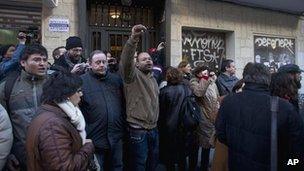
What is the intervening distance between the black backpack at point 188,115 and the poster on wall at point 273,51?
5.70 m

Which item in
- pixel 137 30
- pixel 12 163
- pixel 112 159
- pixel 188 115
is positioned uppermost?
pixel 137 30

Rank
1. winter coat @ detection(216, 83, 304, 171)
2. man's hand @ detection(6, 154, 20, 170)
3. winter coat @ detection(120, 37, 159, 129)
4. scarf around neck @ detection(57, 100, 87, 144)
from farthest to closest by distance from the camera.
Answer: winter coat @ detection(120, 37, 159, 129) < man's hand @ detection(6, 154, 20, 170) < winter coat @ detection(216, 83, 304, 171) < scarf around neck @ detection(57, 100, 87, 144)

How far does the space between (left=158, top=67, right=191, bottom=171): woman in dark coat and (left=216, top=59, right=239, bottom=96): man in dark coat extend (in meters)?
1.03

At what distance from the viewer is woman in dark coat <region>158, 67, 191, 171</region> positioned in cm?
603

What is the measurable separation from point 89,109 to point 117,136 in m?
0.44

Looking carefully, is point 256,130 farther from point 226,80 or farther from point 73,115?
point 226,80

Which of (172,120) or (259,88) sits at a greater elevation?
(259,88)

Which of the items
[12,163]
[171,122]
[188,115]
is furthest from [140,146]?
[12,163]

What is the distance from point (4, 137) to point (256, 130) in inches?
79.3

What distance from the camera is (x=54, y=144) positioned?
2.93 metres

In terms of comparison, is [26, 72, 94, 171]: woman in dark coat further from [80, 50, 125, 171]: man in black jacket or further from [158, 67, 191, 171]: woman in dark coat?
[158, 67, 191, 171]: woman in dark coat

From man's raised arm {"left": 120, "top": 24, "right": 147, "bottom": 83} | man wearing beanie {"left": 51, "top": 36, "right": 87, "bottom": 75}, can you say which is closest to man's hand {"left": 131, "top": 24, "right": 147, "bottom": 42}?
man's raised arm {"left": 120, "top": 24, "right": 147, "bottom": 83}

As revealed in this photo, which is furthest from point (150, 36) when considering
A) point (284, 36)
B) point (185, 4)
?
point (284, 36)

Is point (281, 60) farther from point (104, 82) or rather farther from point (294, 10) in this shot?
point (104, 82)
